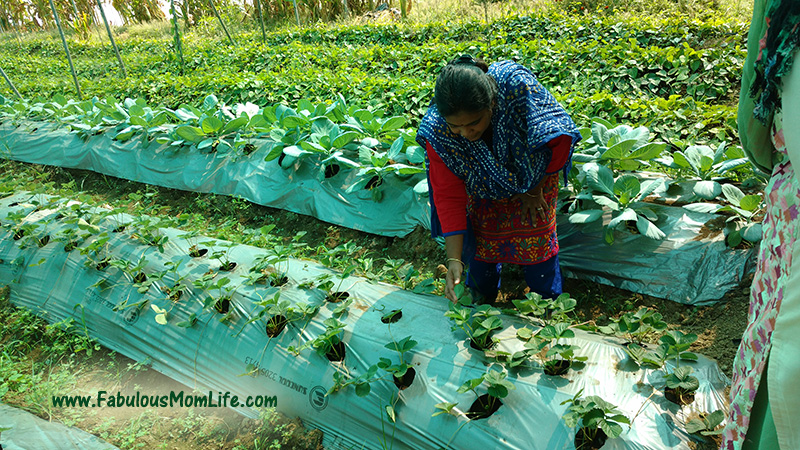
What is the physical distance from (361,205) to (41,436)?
1714mm

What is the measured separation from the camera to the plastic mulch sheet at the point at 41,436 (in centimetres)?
168

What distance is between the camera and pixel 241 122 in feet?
11.6

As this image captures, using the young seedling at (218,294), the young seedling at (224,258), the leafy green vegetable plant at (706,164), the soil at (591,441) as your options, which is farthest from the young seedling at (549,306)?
the young seedling at (224,258)

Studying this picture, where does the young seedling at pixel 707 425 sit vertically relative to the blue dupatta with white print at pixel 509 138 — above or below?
below

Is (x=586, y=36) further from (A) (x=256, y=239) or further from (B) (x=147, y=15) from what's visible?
(B) (x=147, y=15)

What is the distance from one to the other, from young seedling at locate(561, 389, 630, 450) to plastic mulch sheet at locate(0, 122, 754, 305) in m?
0.91

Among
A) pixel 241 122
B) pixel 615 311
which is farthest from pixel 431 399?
pixel 241 122

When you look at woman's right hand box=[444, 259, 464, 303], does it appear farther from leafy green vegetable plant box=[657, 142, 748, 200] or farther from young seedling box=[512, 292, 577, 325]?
leafy green vegetable plant box=[657, 142, 748, 200]

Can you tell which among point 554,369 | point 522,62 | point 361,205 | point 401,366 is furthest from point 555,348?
point 522,62

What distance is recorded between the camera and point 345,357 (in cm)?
169

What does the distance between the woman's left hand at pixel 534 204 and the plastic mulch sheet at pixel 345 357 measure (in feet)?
1.22

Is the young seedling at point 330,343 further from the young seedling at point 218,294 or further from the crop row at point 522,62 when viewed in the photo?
the crop row at point 522,62

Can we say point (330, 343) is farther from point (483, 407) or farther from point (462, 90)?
point (462, 90)

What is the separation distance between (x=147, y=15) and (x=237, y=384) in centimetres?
1997
